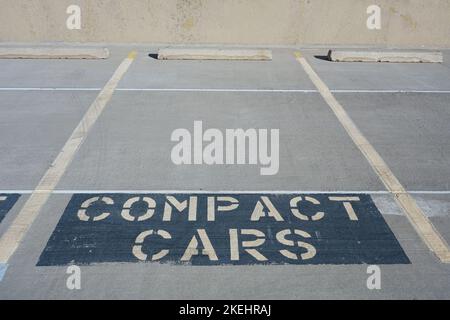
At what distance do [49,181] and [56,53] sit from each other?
7.05 metres

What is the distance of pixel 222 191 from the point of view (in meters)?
6.84

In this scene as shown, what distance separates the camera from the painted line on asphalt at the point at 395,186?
575 centimetres

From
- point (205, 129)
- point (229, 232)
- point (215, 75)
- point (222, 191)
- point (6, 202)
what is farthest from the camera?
point (215, 75)

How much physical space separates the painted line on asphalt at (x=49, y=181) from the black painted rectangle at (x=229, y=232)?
336mm

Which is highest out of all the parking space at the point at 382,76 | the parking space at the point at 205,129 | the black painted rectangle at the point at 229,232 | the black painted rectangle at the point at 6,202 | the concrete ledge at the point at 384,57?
the concrete ledge at the point at 384,57

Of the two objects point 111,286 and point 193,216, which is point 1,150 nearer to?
point 193,216

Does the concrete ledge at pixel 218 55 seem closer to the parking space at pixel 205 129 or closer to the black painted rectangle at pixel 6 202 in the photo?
the parking space at pixel 205 129

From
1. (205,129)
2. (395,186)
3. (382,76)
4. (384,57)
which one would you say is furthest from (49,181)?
(384,57)

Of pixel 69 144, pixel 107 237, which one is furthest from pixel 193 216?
pixel 69 144

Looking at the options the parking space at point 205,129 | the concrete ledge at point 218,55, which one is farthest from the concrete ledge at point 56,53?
the parking space at point 205,129

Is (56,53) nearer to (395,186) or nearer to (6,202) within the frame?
(6,202)

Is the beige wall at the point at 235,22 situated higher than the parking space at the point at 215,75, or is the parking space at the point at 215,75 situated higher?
the beige wall at the point at 235,22

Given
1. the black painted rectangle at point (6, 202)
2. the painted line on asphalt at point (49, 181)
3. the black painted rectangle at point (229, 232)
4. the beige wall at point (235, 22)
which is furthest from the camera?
the beige wall at point (235, 22)

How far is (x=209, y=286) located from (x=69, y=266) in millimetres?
1290
